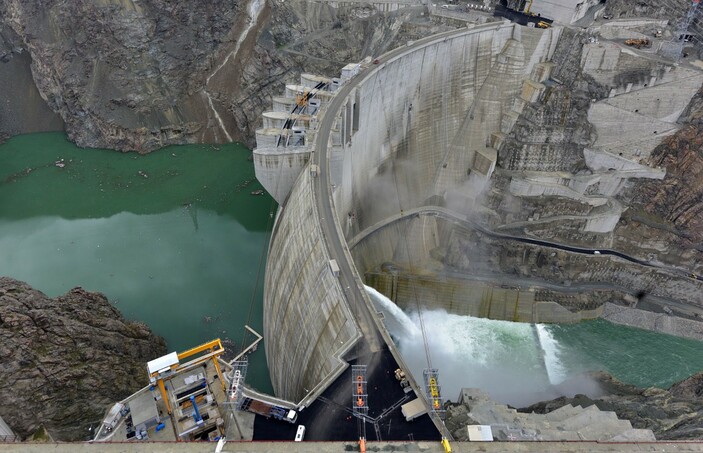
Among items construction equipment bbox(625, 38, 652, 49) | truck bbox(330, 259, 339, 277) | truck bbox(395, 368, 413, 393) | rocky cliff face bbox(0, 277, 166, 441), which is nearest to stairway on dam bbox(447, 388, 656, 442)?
truck bbox(395, 368, 413, 393)

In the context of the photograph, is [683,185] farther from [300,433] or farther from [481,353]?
[300,433]

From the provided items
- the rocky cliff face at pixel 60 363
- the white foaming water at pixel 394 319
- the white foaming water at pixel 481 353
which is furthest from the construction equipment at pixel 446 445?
the rocky cliff face at pixel 60 363

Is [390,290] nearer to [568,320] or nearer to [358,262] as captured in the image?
[358,262]

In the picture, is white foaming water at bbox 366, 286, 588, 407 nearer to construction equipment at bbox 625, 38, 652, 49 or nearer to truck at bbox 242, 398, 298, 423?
truck at bbox 242, 398, 298, 423

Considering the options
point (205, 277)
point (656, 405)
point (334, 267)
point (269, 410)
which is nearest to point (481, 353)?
point (656, 405)

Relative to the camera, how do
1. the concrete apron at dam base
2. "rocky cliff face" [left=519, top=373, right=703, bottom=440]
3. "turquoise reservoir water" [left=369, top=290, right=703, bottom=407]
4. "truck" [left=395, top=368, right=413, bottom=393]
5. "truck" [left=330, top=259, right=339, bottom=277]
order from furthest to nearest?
1. "turquoise reservoir water" [left=369, top=290, right=703, bottom=407]
2. "truck" [left=330, top=259, right=339, bottom=277]
3. "rocky cliff face" [left=519, top=373, right=703, bottom=440]
4. "truck" [left=395, top=368, right=413, bottom=393]
5. the concrete apron at dam base
